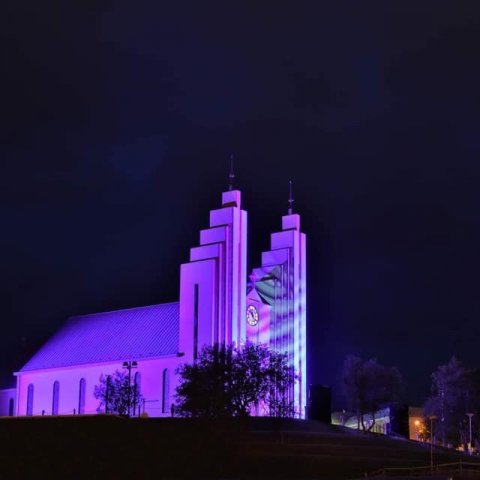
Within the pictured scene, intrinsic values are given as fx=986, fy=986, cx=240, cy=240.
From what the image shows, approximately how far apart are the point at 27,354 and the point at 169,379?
24.6 meters

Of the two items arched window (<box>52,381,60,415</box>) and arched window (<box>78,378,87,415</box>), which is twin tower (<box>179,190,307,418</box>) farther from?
arched window (<box>52,381,60,415</box>)

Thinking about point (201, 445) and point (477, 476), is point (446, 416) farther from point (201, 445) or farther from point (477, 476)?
point (201, 445)

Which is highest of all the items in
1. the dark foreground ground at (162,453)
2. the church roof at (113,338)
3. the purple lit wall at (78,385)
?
the church roof at (113,338)

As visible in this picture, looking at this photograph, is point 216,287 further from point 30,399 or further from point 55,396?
point 30,399

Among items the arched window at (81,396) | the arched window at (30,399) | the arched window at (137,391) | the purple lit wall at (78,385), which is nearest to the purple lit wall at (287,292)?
the purple lit wall at (78,385)

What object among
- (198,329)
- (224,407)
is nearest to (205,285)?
(198,329)

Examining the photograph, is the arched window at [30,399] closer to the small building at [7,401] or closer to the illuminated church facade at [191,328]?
the illuminated church facade at [191,328]

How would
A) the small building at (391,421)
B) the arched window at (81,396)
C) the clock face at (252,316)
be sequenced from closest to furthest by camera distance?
the arched window at (81,396) → the clock face at (252,316) → the small building at (391,421)

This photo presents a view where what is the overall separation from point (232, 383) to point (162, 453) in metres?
29.7

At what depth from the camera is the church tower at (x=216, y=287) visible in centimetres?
8675

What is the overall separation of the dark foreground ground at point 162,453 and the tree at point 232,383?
11.9 meters

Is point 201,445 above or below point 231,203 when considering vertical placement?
below

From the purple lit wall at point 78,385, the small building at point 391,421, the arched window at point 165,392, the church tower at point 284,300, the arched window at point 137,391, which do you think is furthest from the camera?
the small building at point 391,421

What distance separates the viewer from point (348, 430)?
259 ft
